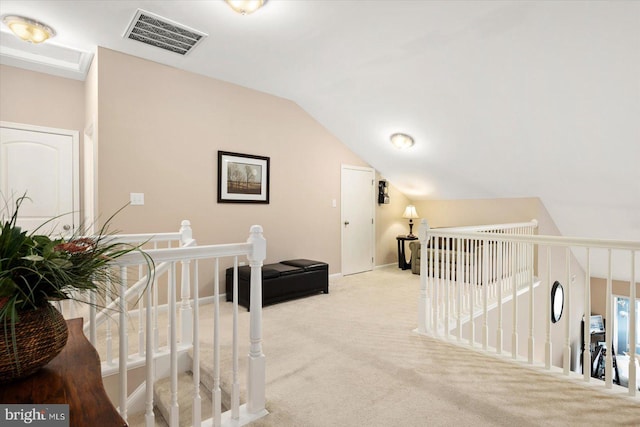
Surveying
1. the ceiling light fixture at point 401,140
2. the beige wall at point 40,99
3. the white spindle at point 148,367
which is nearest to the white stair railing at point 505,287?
the ceiling light fixture at point 401,140

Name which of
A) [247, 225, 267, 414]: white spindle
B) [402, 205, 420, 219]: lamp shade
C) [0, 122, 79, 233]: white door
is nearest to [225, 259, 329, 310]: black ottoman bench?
[247, 225, 267, 414]: white spindle

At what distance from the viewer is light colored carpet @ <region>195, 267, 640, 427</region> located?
1.83 m

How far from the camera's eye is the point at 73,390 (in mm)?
889

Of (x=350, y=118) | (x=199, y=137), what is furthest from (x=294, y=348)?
(x=350, y=118)

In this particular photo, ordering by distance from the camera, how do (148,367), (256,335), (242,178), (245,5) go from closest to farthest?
(148,367)
(256,335)
(245,5)
(242,178)

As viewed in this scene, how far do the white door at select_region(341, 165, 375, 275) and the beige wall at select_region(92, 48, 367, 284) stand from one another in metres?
0.25

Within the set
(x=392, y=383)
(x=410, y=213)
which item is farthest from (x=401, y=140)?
(x=392, y=383)

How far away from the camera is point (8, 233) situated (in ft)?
3.03

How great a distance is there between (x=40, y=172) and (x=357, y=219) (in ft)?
13.8

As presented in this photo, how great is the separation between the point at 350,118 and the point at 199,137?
2.00 meters

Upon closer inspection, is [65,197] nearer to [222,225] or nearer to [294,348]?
[222,225]

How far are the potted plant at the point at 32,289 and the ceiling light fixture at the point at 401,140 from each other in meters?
4.11

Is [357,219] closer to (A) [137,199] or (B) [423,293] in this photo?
(B) [423,293]

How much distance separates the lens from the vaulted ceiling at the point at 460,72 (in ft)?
8.08
